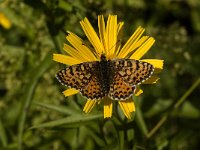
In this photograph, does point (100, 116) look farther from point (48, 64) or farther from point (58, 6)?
point (58, 6)

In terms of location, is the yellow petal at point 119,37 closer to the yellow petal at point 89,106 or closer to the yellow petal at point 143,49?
the yellow petal at point 143,49

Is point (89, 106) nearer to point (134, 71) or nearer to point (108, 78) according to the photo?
point (108, 78)

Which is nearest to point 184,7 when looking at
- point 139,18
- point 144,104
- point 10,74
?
point 139,18

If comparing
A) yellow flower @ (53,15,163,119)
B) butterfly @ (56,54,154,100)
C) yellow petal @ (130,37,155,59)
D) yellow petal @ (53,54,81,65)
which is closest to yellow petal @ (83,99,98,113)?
yellow flower @ (53,15,163,119)

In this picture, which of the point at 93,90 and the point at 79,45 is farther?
the point at 79,45

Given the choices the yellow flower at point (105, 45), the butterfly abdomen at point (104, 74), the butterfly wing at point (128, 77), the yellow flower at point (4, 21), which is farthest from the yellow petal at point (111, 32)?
the yellow flower at point (4, 21)

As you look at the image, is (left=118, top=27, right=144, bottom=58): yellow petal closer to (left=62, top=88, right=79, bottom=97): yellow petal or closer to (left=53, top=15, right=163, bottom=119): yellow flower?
(left=53, top=15, right=163, bottom=119): yellow flower

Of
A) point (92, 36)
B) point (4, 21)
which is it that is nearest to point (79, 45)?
point (92, 36)
